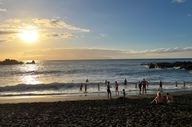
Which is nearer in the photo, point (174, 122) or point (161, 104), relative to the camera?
point (174, 122)

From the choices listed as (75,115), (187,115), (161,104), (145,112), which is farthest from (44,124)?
(161,104)

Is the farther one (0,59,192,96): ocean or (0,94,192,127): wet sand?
(0,59,192,96): ocean

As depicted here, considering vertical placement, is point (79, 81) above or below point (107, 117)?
below

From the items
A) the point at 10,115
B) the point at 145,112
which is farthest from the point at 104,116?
the point at 10,115

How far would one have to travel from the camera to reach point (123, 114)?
75.5 feet

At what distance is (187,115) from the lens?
21984mm

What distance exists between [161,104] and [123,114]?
5923 mm

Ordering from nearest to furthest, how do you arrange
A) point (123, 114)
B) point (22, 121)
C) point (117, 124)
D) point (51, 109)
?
point (117, 124)
point (22, 121)
point (123, 114)
point (51, 109)

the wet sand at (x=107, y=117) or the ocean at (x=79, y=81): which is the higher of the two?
the wet sand at (x=107, y=117)

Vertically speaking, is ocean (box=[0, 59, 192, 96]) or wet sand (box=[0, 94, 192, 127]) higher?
wet sand (box=[0, 94, 192, 127])

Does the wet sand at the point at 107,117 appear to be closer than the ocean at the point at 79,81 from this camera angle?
Yes

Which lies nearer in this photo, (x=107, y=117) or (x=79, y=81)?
(x=107, y=117)

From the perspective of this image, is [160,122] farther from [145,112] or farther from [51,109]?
[51,109]

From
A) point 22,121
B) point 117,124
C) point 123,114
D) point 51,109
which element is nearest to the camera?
point 117,124
